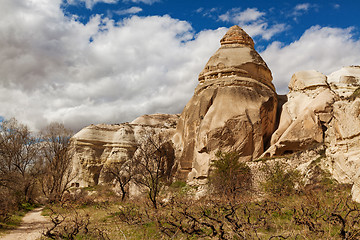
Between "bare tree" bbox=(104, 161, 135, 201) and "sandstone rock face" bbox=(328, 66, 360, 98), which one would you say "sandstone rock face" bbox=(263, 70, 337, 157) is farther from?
"bare tree" bbox=(104, 161, 135, 201)

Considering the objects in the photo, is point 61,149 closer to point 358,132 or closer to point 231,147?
point 231,147

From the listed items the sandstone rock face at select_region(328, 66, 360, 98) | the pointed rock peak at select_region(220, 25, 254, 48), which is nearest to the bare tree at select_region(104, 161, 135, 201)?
the pointed rock peak at select_region(220, 25, 254, 48)

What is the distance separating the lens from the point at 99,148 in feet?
130

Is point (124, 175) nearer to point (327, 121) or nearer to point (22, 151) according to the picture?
point (22, 151)

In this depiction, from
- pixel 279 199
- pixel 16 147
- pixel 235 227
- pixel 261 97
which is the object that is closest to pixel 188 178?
pixel 261 97

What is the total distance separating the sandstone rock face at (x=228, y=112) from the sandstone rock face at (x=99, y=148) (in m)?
14.0

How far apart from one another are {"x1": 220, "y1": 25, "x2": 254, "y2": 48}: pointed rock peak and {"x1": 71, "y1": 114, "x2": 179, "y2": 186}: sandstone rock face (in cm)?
1485

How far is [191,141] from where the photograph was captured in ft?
78.2

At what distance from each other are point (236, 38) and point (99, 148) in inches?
925

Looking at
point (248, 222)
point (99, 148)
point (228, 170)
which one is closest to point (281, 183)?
point (228, 170)

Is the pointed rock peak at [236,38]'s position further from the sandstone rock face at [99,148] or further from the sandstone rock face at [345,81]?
the sandstone rock face at [99,148]

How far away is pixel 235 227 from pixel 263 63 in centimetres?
2270

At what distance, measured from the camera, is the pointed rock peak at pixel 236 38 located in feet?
92.6

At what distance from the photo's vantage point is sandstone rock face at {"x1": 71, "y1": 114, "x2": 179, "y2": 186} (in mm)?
37625
